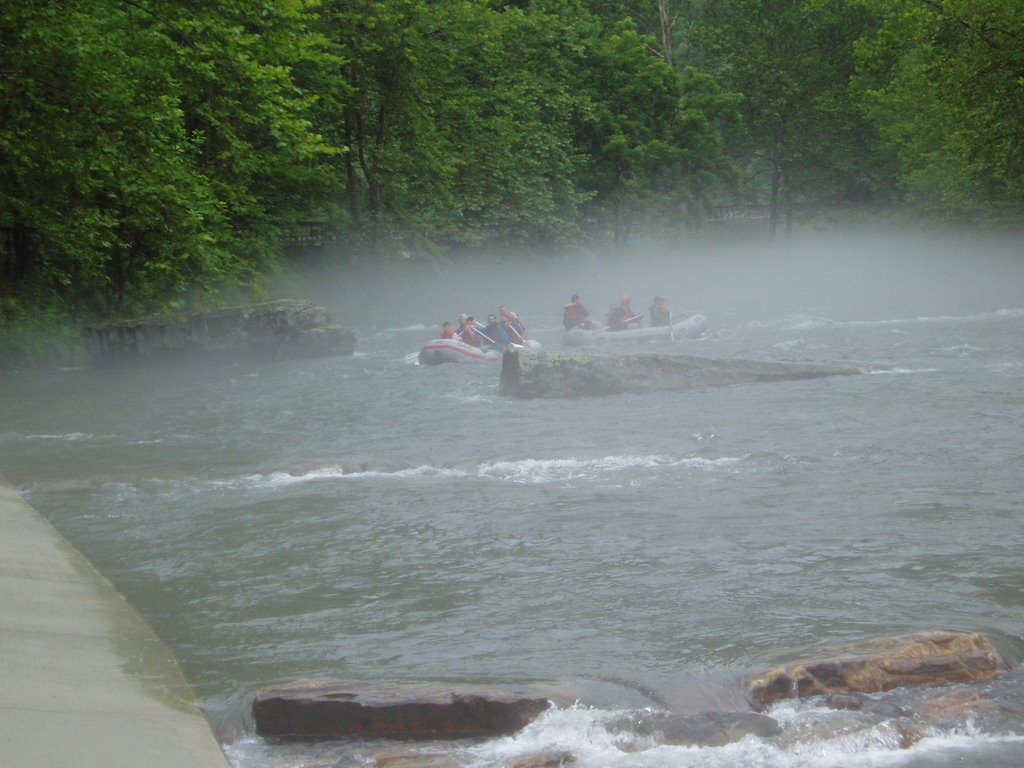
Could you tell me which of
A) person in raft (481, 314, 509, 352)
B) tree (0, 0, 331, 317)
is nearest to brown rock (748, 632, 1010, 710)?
tree (0, 0, 331, 317)

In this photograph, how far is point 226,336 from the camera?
81.5 ft

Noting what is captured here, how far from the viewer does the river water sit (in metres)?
6.51

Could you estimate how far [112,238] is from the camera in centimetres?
2203

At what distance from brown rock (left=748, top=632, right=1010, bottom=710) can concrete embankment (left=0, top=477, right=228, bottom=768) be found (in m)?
2.73

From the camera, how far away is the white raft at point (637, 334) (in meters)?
26.0

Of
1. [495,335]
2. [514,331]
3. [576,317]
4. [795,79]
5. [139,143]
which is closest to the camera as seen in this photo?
[139,143]

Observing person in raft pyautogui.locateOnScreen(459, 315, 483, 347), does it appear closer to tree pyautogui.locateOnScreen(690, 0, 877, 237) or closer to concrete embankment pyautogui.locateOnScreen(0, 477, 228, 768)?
concrete embankment pyautogui.locateOnScreen(0, 477, 228, 768)

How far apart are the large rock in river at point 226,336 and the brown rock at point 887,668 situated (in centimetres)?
1965

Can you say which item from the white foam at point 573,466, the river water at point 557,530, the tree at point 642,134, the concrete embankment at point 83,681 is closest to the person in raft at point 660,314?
the river water at point 557,530

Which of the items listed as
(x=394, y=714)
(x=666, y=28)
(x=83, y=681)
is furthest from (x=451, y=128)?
(x=394, y=714)

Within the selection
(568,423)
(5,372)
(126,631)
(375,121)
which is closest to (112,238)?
(5,372)

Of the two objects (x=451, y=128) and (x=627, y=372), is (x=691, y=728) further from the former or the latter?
(x=451, y=128)

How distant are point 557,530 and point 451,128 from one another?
27655 millimetres

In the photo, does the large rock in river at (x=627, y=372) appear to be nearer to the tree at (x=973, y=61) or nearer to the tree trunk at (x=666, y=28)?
the tree at (x=973, y=61)
